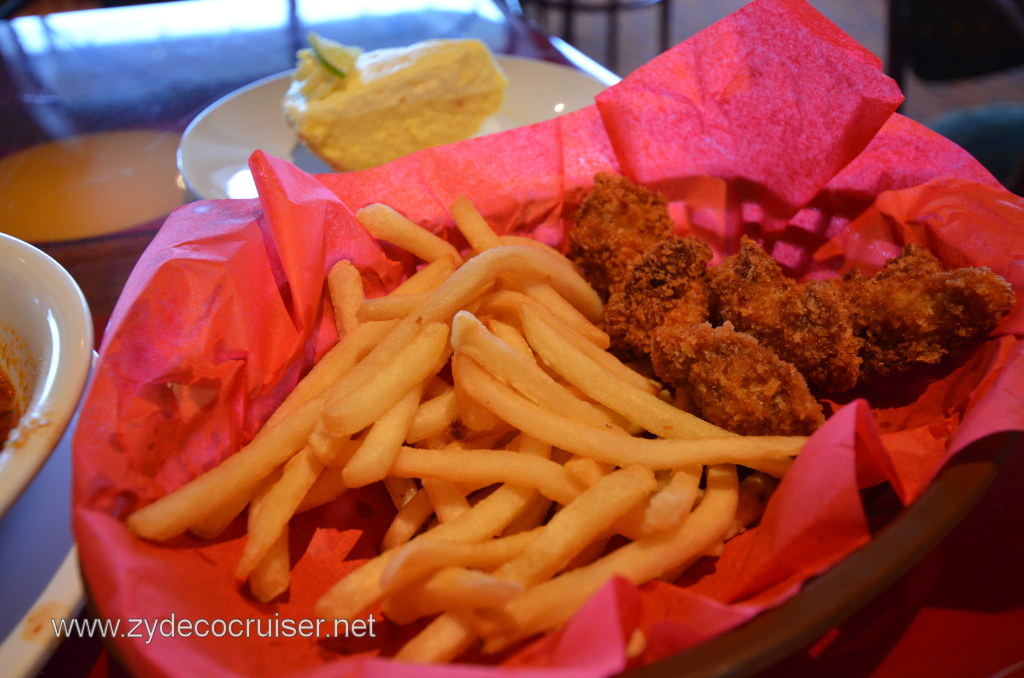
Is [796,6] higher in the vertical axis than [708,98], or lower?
higher

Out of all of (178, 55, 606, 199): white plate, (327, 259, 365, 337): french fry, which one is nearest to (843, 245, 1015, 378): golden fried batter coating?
(327, 259, 365, 337): french fry

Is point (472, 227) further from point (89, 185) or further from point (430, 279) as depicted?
point (89, 185)

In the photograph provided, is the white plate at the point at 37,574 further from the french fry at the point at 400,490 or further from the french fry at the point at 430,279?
the french fry at the point at 430,279

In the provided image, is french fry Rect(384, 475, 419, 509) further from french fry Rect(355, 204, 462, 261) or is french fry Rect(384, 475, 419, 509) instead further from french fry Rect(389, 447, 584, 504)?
french fry Rect(355, 204, 462, 261)

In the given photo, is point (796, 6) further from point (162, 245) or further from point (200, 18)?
point (200, 18)

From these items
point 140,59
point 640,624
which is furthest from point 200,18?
point 640,624

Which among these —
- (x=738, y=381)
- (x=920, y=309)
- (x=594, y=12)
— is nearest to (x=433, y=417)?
(x=738, y=381)
